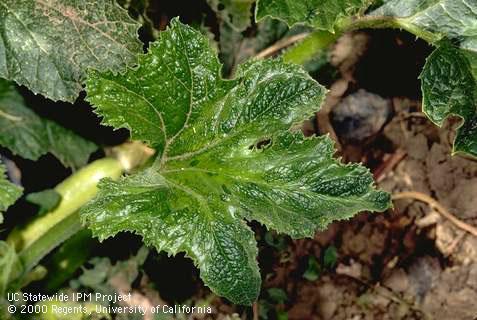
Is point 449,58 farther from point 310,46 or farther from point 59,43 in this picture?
point 59,43

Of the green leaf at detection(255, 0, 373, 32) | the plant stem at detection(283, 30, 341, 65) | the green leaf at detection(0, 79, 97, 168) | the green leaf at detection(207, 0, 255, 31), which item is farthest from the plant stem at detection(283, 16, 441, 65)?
the green leaf at detection(0, 79, 97, 168)

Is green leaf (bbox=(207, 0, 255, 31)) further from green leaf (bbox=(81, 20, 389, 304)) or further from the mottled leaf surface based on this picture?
green leaf (bbox=(81, 20, 389, 304))

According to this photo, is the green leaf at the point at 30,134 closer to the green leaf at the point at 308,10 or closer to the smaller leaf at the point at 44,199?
the smaller leaf at the point at 44,199

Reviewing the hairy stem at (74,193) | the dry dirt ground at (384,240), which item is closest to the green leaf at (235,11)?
the dry dirt ground at (384,240)

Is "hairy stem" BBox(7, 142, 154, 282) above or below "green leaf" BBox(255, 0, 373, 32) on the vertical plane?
below

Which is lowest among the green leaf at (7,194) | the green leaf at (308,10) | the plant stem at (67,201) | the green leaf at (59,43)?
the plant stem at (67,201)

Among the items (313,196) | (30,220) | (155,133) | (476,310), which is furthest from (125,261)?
(476,310)
